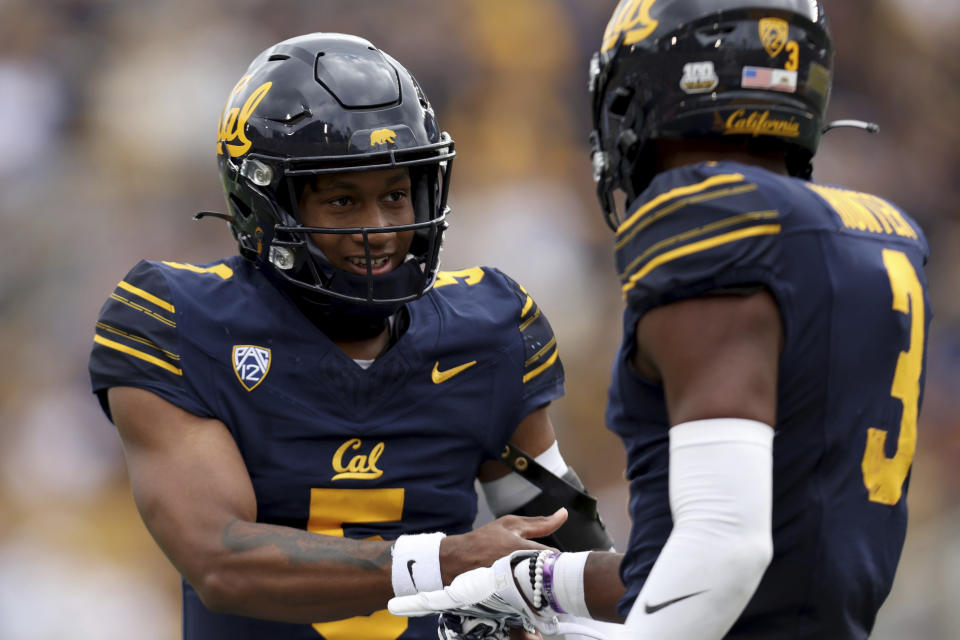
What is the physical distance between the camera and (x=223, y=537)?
7.04 feet

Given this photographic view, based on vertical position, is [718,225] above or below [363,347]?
above

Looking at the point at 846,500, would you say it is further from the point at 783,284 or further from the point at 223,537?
the point at 223,537

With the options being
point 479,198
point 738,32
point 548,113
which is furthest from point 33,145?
point 738,32

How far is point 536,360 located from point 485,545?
0.55 meters

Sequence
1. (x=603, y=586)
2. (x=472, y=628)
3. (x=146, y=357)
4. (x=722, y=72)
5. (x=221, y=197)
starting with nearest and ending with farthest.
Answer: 1. (x=722, y=72)
2. (x=603, y=586)
3. (x=472, y=628)
4. (x=146, y=357)
5. (x=221, y=197)

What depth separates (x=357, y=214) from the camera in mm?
2391

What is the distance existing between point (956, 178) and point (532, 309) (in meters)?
4.38

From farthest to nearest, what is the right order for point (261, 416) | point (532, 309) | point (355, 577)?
point (532, 309), point (261, 416), point (355, 577)

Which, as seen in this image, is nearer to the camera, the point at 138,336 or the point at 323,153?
the point at 138,336

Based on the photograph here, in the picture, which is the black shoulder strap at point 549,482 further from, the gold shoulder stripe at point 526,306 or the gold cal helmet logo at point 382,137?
the gold cal helmet logo at point 382,137

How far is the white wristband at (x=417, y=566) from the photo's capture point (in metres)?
2.08

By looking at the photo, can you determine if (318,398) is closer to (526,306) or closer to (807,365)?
(526,306)

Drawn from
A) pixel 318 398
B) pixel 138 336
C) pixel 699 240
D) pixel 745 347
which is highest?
pixel 699 240

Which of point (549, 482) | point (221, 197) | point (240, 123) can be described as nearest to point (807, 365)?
point (549, 482)
